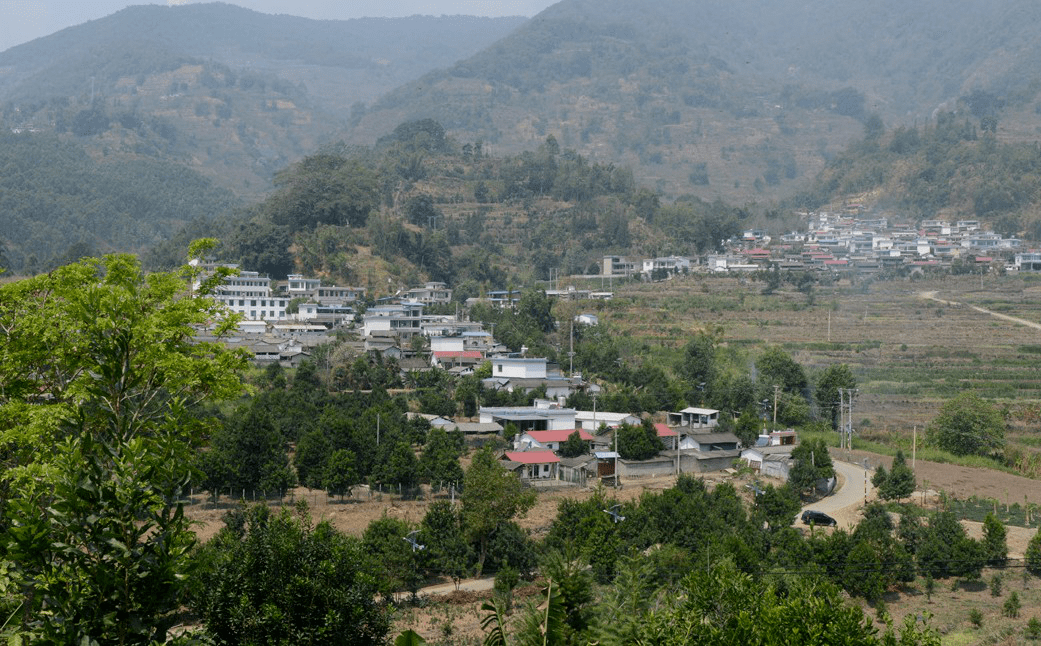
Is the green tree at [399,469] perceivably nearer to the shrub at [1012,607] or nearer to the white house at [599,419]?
the white house at [599,419]

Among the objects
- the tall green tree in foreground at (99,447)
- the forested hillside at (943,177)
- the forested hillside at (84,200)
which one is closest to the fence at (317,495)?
the tall green tree in foreground at (99,447)

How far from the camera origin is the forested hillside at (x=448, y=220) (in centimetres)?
5247

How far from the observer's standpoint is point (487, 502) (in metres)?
17.5

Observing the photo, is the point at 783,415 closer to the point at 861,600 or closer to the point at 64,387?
the point at 861,600

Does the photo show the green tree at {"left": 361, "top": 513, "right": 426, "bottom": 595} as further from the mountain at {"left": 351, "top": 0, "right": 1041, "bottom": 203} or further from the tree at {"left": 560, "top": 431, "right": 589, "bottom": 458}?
the mountain at {"left": 351, "top": 0, "right": 1041, "bottom": 203}

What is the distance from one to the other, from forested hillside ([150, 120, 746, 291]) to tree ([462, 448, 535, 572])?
34.5 m

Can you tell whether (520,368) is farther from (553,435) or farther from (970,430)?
(970,430)

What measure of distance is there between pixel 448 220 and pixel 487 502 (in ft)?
168

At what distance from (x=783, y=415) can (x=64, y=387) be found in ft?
81.9

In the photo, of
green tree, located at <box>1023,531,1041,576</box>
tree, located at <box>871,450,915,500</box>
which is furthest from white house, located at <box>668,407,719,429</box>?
green tree, located at <box>1023,531,1041,576</box>

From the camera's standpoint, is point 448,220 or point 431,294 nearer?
point 431,294

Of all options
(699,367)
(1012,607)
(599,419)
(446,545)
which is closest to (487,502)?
(446,545)

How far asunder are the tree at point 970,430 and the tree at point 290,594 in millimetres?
21602

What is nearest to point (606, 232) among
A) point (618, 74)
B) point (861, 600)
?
point (861, 600)
